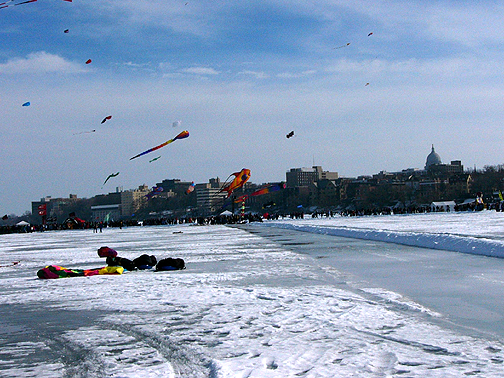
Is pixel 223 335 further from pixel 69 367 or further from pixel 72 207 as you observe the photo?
pixel 72 207

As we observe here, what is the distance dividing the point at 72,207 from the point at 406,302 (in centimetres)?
19235

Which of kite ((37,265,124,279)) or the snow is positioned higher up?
kite ((37,265,124,279))

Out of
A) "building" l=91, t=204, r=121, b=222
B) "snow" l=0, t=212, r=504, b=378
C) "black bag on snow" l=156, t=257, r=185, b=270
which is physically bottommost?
"snow" l=0, t=212, r=504, b=378

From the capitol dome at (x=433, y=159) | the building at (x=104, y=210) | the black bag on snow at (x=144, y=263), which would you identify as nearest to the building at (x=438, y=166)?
the capitol dome at (x=433, y=159)

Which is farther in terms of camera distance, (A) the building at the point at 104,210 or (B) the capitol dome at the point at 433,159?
(A) the building at the point at 104,210

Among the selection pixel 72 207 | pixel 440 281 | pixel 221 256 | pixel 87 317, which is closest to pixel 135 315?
pixel 87 317

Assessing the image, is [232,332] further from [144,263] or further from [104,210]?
[104,210]

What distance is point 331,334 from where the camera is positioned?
16.2ft

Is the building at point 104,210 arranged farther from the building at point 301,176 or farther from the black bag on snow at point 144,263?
the black bag on snow at point 144,263

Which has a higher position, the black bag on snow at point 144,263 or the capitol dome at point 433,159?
the capitol dome at point 433,159

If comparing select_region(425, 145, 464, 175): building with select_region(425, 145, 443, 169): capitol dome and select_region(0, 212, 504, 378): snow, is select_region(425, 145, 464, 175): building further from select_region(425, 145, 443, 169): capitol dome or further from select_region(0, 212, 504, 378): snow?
select_region(0, 212, 504, 378): snow

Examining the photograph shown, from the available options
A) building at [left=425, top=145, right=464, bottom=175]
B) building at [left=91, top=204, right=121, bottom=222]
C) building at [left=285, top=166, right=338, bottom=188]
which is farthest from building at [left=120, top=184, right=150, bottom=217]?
building at [left=425, top=145, right=464, bottom=175]

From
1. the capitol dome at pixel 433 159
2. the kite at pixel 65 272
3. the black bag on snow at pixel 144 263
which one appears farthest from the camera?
the capitol dome at pixel 433 159

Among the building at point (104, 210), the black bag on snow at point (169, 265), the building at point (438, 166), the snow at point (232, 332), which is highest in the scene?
the building at point (438, 166)
